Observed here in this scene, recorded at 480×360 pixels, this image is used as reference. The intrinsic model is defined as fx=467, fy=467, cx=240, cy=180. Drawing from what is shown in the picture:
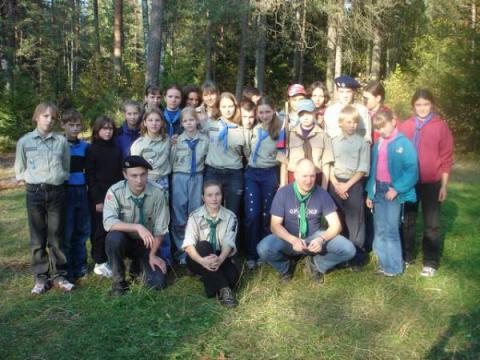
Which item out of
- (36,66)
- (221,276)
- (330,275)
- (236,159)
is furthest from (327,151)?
(36,66)

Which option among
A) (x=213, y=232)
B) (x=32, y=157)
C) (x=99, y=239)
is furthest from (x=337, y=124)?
(x=32, y=157)

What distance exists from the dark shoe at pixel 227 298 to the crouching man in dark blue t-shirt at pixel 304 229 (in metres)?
0.60

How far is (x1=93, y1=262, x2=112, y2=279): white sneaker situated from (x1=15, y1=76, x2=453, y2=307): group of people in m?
0.02

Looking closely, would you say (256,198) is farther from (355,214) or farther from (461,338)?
(461,338)

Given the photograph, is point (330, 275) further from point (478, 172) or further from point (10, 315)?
point (478, 172)

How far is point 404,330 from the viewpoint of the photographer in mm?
3607

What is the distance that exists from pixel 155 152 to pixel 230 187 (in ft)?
2.93

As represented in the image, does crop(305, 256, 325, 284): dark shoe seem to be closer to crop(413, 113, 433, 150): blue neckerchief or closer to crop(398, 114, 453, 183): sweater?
crop(398, 114, 453, 183): sweater

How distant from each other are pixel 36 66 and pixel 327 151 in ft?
83.5

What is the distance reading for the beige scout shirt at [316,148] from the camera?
4965mm

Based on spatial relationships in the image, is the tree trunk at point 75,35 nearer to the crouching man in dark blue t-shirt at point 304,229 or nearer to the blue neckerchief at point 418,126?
the crouching man in dark blue t-shirt at point 304,229

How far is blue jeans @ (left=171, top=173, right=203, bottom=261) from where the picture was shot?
5.11 meters

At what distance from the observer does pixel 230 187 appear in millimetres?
5129

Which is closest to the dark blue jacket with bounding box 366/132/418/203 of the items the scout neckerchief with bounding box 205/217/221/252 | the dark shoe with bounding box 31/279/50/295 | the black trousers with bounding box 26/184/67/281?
the scout neckerchief with bounding box 205/217/221/252
